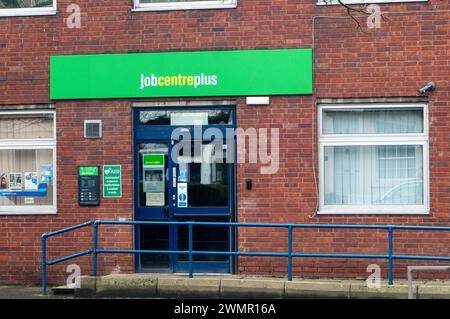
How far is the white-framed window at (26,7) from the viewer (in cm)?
1294

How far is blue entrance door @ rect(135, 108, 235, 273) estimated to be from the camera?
12648mm

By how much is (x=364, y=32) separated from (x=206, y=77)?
2.44 metres

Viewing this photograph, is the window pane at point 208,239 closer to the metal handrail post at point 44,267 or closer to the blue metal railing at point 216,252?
the blue metal railing at point 216,252

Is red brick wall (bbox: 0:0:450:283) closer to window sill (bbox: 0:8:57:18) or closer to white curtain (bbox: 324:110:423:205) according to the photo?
window sill (bbox: 0:8:57:18)

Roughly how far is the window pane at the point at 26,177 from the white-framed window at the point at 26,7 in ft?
7.07

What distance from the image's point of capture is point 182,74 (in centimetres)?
1258

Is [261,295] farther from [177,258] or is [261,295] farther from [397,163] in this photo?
[397,163]

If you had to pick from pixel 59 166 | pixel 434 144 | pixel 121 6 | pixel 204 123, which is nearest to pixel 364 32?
pixel 434 144

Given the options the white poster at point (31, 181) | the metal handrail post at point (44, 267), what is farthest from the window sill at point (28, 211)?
the metal handrail post at point (44, 267)

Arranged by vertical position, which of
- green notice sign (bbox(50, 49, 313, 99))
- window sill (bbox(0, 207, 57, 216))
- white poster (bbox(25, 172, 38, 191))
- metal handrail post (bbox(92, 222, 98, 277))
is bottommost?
metal handrail post (bbox(92, 222, 98, 277))

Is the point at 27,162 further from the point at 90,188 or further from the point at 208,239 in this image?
the point at 208,239

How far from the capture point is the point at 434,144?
12.1 m

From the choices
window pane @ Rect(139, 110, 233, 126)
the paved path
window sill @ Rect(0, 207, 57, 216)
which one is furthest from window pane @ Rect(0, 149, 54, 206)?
window pane @ Rect(139, 110, 233, 126)

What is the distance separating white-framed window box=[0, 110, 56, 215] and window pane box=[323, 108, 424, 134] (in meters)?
4.34
